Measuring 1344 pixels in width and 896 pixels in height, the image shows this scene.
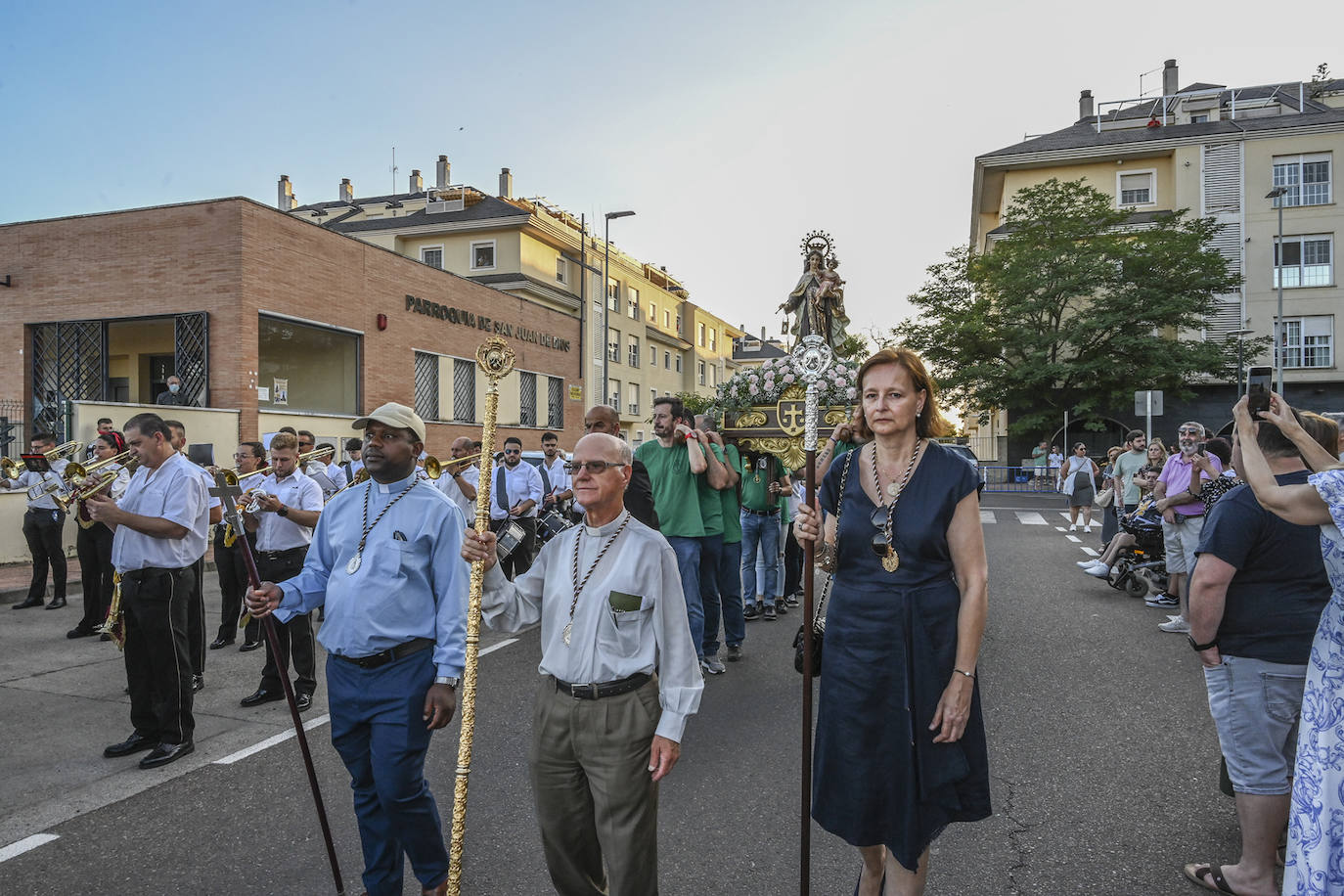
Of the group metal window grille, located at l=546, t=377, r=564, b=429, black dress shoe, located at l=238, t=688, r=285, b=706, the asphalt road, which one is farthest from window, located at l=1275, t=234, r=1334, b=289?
black dress shoe, located at l=238, t=688, r=285, b=706

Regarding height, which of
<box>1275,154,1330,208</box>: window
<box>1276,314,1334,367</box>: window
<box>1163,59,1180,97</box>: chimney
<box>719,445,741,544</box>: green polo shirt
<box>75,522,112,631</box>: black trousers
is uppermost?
<box>1163,59,1180,97</box>: chimney

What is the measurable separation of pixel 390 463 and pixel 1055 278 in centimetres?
3648

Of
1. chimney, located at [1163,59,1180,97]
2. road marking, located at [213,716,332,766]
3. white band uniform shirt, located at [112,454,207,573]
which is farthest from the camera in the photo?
chimney, located at [1163,59,1180,97]

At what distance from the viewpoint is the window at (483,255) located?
37219mm

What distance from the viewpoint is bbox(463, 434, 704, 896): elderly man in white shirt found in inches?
101

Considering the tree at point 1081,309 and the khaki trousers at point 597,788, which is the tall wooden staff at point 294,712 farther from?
the tree at point 1081,309

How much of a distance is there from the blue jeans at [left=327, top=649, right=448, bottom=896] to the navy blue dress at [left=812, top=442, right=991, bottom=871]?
1.47 m

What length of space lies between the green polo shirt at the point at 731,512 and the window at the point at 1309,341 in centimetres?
4012

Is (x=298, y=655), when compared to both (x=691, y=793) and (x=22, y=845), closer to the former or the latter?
(x=22, y=845)

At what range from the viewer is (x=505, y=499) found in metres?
10.5

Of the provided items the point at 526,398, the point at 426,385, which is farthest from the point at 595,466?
the point at 526,398

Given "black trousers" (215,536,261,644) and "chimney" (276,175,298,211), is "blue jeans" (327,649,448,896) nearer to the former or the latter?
"black trousers" (215,536,261,644)

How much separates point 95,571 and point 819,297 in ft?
28.6

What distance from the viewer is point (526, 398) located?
98.9 ft
